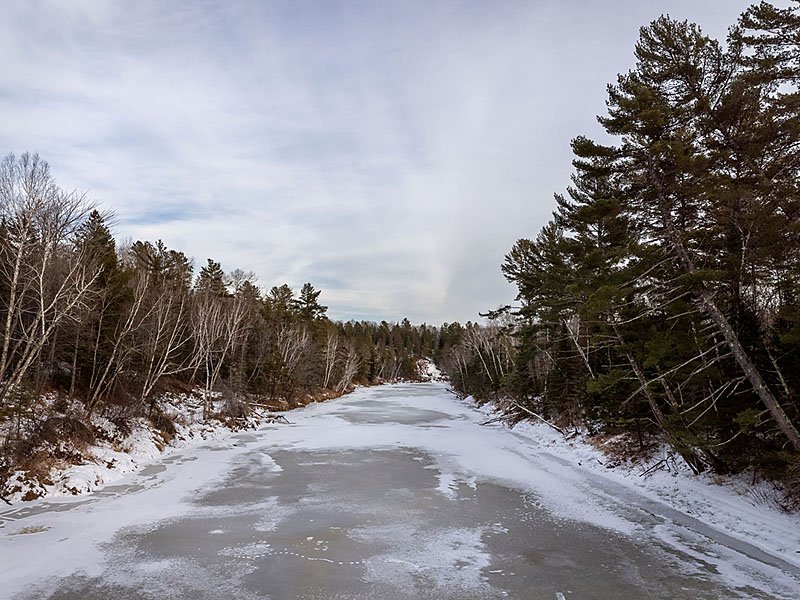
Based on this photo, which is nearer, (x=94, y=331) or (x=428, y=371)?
(x=94, y=331)

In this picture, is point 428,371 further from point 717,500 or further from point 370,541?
point 370,541

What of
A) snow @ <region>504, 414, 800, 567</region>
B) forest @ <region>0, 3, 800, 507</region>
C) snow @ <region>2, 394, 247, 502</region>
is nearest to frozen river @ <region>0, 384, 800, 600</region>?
snow @ <region>504, 414, 800, 567</region>

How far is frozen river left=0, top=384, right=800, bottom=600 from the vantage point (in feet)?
20.1

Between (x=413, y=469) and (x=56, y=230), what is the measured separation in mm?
12497

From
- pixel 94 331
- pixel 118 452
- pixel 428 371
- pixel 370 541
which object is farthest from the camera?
pixel 428 371

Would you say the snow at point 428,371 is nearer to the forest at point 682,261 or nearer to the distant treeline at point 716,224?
the forest at point 682,261

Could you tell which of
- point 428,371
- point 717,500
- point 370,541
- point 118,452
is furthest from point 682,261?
point 428,371

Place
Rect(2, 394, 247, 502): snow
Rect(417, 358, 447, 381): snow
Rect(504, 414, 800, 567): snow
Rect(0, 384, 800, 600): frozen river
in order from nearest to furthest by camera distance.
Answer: Rect(0, 384, 800, 600): frozen river
Rect(504, 414, 800, 567): snow
Rect(2, 394, 247, 502): snow
Rect(417, 358, 447, 381): snow

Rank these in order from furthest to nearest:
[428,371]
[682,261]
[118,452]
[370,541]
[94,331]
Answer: [428,371] < [94,331] < [118,452] < [682,261] < [370,541]

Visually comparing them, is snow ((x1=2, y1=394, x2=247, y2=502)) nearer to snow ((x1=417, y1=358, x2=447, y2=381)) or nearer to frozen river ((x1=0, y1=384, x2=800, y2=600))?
frozen river ((x1=0, y1=384, x2=800, y2=600))

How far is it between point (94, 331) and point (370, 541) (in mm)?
17037

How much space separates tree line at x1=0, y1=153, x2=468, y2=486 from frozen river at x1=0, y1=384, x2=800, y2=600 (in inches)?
166

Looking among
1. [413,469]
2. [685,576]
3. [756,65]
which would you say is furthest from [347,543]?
[756,65]

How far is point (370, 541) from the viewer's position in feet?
26.0
